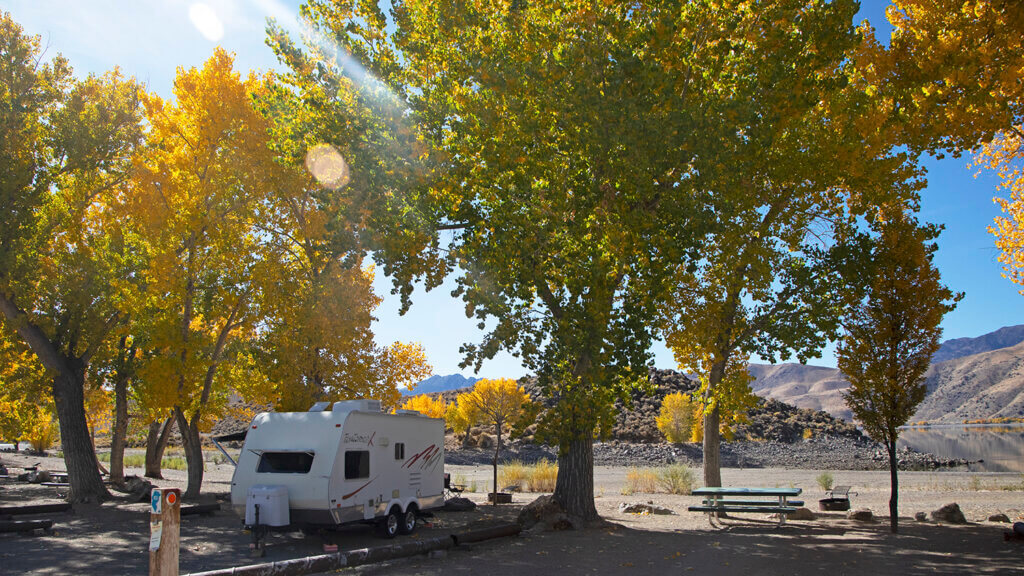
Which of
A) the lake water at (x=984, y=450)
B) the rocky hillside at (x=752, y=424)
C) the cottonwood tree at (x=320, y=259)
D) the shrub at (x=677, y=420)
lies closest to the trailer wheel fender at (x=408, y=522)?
the cottonwood tree at (x=320, y=259)

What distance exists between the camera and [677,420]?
71562mm

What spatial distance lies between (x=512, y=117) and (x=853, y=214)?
9398 mm

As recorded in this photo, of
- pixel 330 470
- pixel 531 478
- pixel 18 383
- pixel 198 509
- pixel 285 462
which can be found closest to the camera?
pixel 330 470

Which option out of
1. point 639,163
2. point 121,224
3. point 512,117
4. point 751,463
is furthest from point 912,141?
point 751,463

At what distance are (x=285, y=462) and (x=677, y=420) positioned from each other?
209 ft

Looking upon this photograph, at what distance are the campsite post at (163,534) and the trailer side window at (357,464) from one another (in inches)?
269

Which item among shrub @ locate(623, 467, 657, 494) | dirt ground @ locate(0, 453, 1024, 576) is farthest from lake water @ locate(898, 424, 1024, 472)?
dirt ground @ locate(0, 453, 1024, 576)

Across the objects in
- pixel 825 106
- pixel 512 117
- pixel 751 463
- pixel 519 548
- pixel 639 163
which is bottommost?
pixel 751 463

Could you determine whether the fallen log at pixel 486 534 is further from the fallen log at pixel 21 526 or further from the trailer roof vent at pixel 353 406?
the fallen log at pixel 21 526

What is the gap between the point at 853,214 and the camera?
659 inches

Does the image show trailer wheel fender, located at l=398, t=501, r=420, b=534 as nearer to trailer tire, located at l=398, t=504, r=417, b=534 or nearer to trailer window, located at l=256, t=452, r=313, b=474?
trailer tire, located at l=398, t=504, r=417, b=534

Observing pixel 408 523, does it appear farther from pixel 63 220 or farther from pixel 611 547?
pixel 63 220

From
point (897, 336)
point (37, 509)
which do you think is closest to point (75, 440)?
point (37, 509)

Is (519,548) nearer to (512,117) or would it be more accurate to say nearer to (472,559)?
(472,559)
